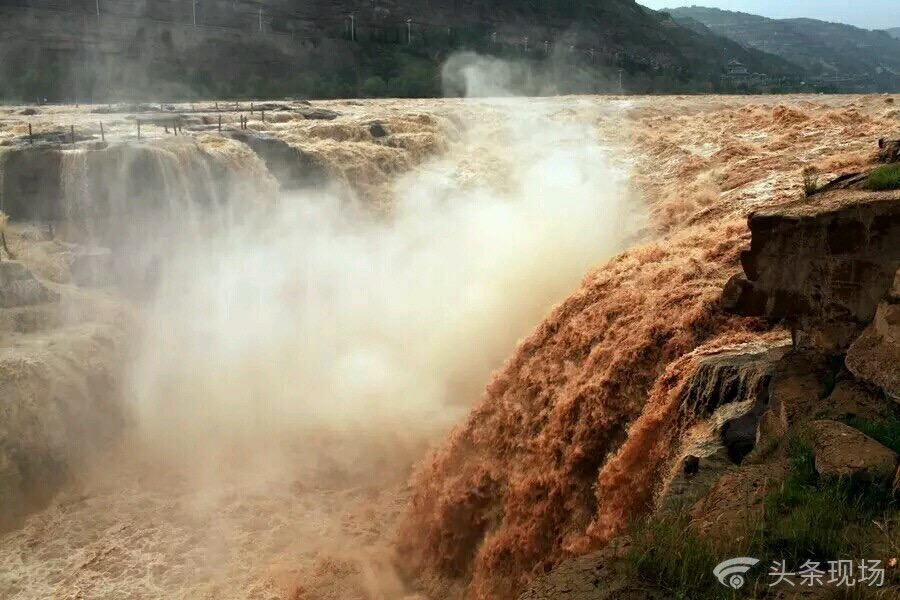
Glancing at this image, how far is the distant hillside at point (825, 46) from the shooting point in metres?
56.3

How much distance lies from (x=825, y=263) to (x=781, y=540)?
89.9 inches

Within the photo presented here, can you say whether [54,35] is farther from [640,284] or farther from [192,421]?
[640,284]

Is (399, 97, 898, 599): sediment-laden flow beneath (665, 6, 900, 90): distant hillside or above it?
beneath

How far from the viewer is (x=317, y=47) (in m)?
38.7

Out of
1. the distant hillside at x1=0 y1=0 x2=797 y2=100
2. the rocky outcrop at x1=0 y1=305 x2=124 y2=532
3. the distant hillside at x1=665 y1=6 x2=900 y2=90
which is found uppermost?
the distant hillside at x1=665 y1=6 x2=900 y2=90

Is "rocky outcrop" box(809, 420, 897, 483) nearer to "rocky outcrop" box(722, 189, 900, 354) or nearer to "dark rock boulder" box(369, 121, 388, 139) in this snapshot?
"rocky outcrop" box(722, 189, 900, 354)

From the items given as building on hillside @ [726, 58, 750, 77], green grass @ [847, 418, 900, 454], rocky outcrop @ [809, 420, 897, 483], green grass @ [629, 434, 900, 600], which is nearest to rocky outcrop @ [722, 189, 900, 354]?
green grass @ [847, 418, 900, 454]

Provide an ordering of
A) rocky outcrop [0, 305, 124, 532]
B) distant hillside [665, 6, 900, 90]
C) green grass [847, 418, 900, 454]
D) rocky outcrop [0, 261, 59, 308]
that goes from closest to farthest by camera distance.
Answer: green grass [847, 418, 900, 454] → rocky outcrop [0, 305, 124, 532] → rocky outcrop [0, 261, 59, 308] → distant hillside [665, 6, 900, 90]

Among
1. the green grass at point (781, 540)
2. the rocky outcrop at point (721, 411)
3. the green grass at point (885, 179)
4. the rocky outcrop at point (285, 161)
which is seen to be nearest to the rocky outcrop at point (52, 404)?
the rocky outcrop at point (285, 161)

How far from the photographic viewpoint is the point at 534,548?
20.6ft

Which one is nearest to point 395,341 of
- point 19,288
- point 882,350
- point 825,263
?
point 19,288

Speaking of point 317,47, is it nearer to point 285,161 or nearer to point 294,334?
point 285,161

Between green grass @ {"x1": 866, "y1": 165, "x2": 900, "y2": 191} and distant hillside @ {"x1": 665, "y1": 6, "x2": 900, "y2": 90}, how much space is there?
49294 millimetres
